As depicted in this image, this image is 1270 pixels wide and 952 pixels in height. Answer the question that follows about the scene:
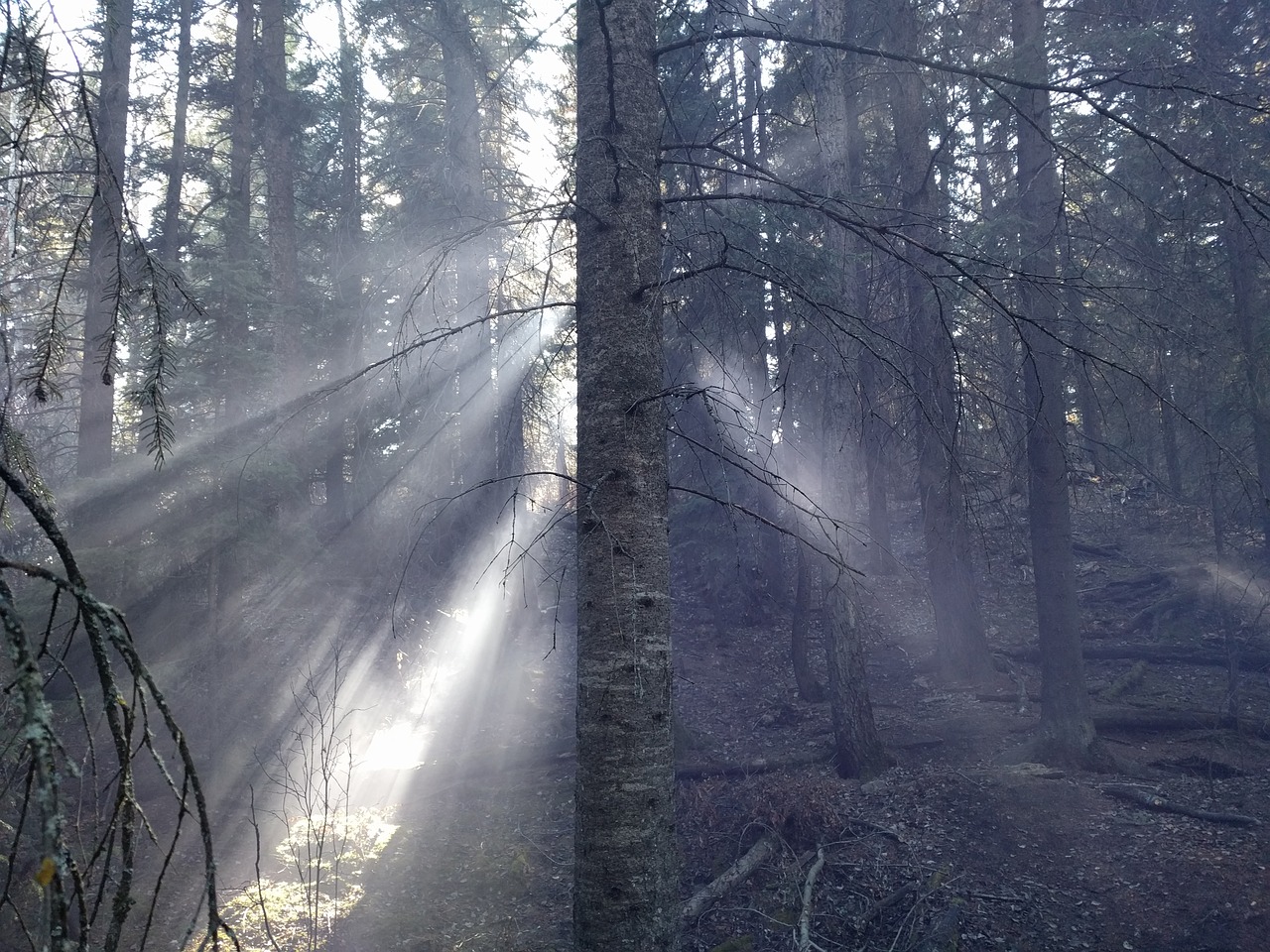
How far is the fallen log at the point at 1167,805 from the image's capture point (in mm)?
8109

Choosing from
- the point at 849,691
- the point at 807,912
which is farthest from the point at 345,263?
the point at 807,912

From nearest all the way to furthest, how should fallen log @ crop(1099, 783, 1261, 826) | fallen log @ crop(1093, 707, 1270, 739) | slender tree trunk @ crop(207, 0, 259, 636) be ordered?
fallen log @ crop(1099, 783, 1261, 826), fallen log @ crop(1093, 707, 1270, 739), slender tree trunk @ crop(207, 0, 259, 636)

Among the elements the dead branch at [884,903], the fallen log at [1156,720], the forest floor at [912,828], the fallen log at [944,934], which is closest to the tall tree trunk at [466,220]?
the forest floor at [912,828]

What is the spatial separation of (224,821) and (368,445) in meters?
8.78

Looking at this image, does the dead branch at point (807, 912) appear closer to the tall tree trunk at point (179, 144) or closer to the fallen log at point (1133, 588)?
the fallen log at point (1133, 588)

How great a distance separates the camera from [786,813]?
27.4 feet

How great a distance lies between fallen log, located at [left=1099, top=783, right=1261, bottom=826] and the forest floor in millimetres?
36

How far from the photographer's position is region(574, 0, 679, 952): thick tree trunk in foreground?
→ 11.1 ft

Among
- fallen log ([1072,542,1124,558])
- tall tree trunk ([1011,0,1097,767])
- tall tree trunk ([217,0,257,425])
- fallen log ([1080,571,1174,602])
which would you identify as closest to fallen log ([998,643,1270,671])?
fallen log ([1080,571,1174,602])

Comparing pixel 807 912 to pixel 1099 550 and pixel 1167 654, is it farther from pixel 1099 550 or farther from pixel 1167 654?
pixel 1099 550

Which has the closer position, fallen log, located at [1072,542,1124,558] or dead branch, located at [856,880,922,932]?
dead branch, located at [856,880,922,932]

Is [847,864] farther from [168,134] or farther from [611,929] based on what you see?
[168,134]

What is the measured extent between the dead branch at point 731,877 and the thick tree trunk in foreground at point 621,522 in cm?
405

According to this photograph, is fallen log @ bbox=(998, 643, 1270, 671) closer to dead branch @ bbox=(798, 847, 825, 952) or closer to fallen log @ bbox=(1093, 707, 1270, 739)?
fallen log @ bbox=(1093, 707, 1270, 739)
